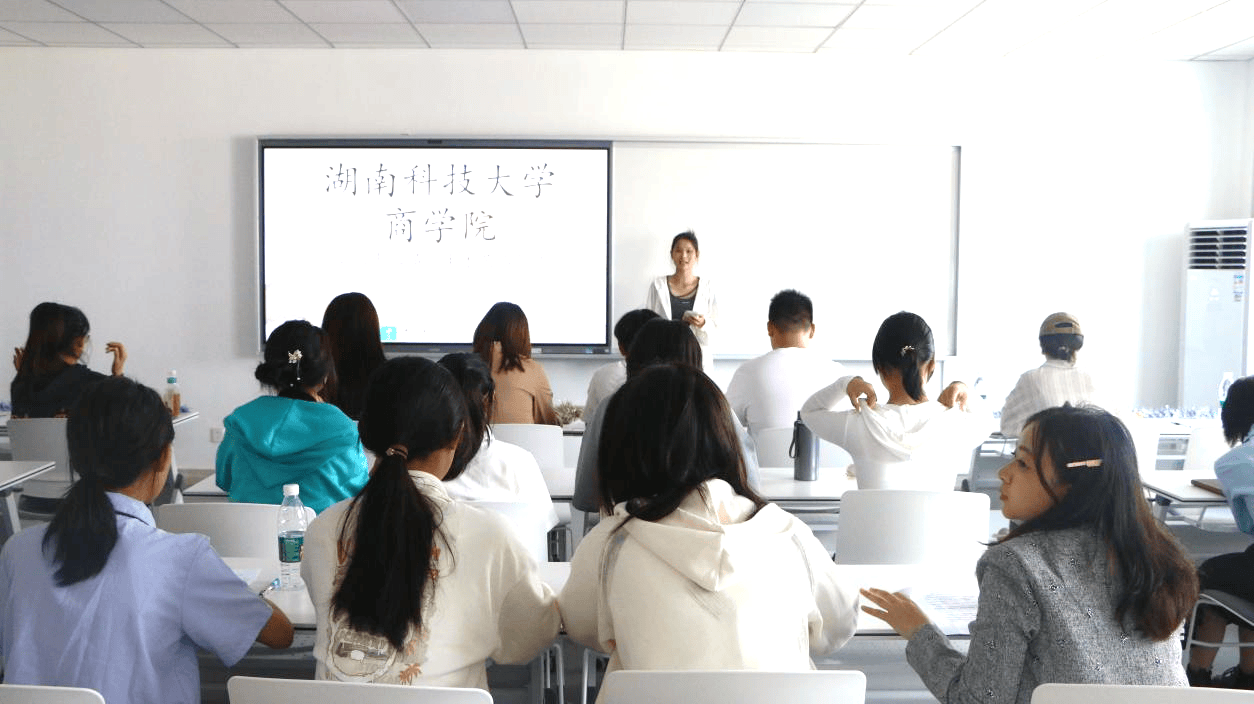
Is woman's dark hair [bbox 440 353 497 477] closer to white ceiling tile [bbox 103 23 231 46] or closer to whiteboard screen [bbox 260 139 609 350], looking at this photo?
whiteboard screen [bbox 260 139 609 350]

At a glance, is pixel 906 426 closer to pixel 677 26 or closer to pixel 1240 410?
pixel 1240 410

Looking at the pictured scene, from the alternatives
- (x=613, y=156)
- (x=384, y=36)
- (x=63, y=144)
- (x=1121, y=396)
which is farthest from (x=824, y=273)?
(x=63, y=144)

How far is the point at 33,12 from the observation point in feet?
19.2

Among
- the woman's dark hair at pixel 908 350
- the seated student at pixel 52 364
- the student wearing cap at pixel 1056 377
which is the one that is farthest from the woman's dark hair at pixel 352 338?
the student wearing cap at pixel 1056 377

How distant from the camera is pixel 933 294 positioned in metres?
6.91

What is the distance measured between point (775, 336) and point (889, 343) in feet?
3.66

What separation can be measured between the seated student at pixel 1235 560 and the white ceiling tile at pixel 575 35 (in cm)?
391

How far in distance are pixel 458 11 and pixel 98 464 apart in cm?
443

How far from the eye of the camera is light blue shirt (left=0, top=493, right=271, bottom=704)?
5.98ft

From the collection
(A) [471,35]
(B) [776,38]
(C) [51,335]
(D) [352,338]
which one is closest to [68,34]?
(A) [471,35]

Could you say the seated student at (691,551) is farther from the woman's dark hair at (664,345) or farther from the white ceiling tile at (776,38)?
the white ceiling tile at (776,38)

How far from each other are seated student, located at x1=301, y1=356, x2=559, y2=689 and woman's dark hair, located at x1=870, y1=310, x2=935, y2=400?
1.78m

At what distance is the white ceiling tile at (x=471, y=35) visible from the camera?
6.14 metres

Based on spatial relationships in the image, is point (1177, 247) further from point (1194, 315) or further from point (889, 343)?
point (889, 343)
